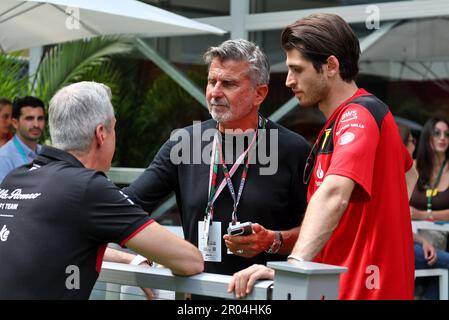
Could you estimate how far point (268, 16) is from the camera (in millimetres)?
8141

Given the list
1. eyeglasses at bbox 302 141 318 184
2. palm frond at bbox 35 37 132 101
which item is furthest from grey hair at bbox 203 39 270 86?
palm frond at bbox 35 37 132 101

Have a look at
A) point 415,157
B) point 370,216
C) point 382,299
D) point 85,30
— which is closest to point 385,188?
point 370,216

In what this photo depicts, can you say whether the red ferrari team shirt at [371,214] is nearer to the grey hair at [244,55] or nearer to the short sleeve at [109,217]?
the short sleeve at [109,217]

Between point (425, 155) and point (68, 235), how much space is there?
15.5 ft

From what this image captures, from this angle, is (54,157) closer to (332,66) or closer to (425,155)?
(332,66)

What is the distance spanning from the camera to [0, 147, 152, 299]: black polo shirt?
2.72m

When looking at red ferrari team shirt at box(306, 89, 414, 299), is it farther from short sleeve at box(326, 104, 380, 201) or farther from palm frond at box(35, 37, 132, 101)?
palm frond at box(35, 37, 132, 101)

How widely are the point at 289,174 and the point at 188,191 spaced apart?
1.50 ft

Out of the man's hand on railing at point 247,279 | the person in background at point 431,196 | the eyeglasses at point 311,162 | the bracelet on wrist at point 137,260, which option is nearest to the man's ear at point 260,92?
the eyeglasses at point 311,162

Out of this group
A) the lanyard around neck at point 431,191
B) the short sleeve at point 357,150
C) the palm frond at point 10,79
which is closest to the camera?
the short sleeve at point 357,150

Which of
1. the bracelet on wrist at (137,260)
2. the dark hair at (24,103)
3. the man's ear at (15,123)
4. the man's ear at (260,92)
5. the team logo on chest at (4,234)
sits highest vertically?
the dark hair at (24,103)

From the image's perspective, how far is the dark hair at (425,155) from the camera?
669 cm

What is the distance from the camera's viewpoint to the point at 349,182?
8.62ft

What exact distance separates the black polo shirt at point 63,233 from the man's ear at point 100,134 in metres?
0.18
